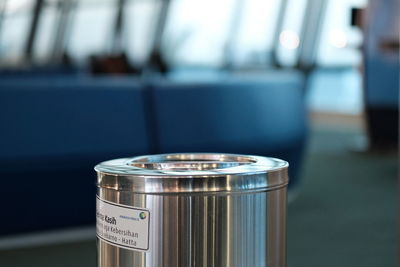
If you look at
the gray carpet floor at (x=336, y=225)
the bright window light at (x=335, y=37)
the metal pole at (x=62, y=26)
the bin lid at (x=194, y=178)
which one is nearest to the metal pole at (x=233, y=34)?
the bright window light at (x=335, y=37)

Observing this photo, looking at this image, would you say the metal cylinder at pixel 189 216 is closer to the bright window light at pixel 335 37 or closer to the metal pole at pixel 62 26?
the bright window light at pixel 335 37

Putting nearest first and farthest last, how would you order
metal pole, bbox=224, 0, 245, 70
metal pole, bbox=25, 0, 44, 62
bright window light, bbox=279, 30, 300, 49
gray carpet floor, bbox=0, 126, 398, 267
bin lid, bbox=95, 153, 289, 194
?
bin lid, bbox=95, 153, 289, 194, gray carpet floor, bbox=0, 126, 398, 267, bright window light, bbox=279, 30, 300, 49, metal pole, bbox=224, 0, 245, 70, metal pole, bbox=25, 0, 44, 62

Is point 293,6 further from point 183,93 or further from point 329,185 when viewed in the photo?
point 183,93

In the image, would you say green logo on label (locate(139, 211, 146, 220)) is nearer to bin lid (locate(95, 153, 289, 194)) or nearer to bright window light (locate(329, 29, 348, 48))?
bin lid (locate(95, 153, 289, 194))

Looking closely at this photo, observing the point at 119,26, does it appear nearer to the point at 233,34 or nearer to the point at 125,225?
the point at 233,34

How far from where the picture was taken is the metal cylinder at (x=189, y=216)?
2.85 ft

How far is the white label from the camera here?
884mm

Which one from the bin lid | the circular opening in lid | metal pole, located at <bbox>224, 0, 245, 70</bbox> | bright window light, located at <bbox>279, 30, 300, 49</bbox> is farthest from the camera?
metal pole, located at <bbox>224, 0, 245, 70</bbox>

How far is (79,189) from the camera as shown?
10.8 ft

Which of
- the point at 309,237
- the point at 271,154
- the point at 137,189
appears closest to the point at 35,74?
the point at 271,154

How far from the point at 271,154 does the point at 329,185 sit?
1.03 meters

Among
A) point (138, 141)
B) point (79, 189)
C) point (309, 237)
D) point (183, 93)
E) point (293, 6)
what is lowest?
point (309, 237)

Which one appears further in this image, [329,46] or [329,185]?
[329,46]

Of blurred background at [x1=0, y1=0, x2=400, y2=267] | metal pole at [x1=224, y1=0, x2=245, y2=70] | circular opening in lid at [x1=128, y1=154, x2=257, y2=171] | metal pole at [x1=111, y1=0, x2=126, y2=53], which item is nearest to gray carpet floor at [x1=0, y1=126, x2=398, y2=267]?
blurred background at [x1=0, y1=0, x2=400, y2=267]
